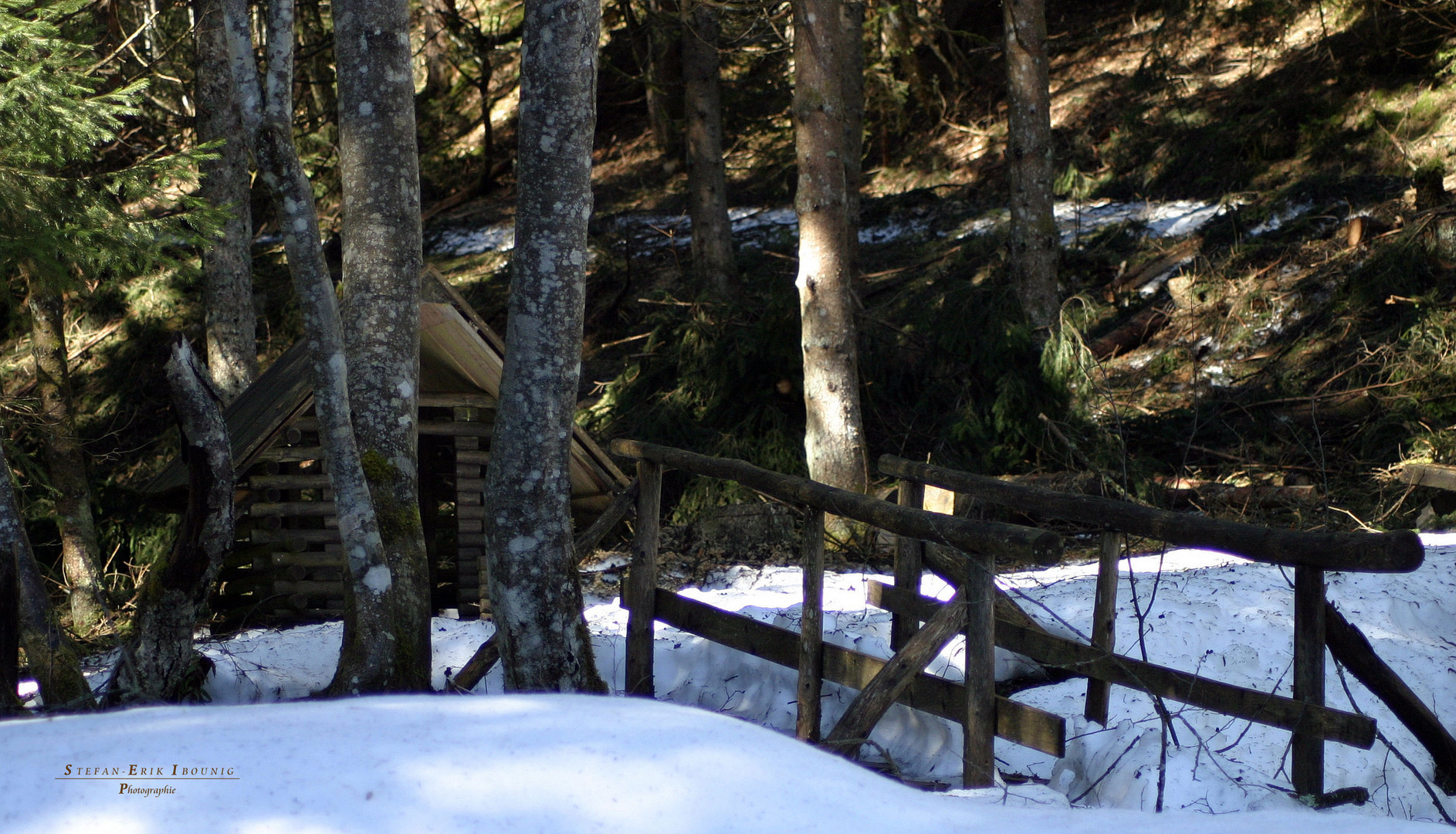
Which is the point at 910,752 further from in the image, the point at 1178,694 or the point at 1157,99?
the point at 1157,99

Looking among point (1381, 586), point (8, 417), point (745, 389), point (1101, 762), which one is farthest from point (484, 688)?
point (8, 417)

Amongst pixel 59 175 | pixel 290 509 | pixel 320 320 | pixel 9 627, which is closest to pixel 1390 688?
pixel 320 320

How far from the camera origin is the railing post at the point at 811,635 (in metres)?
5.08

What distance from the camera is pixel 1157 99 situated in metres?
17.4

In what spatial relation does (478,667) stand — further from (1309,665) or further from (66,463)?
(66,463)

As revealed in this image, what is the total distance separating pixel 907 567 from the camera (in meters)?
5.86

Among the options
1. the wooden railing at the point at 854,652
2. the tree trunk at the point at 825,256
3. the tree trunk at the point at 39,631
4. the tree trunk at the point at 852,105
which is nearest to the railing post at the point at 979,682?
the wooden railing at the point at 854,652

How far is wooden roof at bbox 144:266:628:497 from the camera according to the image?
7.85m

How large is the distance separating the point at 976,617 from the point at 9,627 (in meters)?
4.23

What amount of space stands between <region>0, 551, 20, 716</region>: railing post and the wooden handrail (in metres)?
2.95

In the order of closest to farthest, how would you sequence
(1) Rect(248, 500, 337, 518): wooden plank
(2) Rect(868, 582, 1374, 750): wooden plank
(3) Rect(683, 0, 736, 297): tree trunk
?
(2) Rect(868, 582, 1374, 750): wooden plank → (1) Rect(248, 500, 337, 518): wooden plank → (3) Rect(683, 0, 736, 297): tree trunk

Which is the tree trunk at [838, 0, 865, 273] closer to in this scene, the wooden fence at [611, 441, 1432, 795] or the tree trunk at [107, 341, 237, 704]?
the wooden fence at [611, 441, 1432, 795]

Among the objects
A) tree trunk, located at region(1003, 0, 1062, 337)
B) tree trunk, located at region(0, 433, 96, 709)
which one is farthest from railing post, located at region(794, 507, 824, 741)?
tree trunk, located at region(1003, 0, 1062, 337)

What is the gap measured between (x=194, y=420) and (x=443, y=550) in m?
7.94
